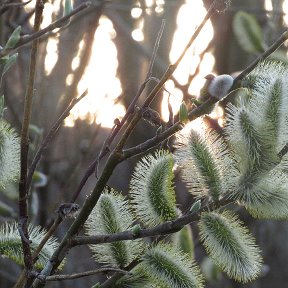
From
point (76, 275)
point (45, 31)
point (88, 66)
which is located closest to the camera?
point (76, 275)

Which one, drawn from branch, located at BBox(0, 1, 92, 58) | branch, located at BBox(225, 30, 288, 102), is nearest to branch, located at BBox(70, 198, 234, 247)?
branch, located at BBox(225, 30, 288, 102)

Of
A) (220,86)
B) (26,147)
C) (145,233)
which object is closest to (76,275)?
(145,233)

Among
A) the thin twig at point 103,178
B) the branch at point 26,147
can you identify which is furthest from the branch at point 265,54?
Answer: the branch at point 26,147

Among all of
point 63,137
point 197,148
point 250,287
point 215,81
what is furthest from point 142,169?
point 250,287

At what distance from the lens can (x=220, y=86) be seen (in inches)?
61.5

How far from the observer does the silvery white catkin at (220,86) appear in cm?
156

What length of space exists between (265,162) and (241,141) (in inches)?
2.7

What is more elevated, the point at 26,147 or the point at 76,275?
the point at 26,147

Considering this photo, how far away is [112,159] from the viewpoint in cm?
158

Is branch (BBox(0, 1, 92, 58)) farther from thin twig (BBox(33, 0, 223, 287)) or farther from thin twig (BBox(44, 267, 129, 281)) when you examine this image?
thin twig (BBox(44, 267, 129, 281))

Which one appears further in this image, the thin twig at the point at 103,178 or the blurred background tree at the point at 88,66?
the blurred background tree at the point at 88,66

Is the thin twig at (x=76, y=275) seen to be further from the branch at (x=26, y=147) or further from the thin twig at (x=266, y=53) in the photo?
the thin twig at (x=266, y=53)

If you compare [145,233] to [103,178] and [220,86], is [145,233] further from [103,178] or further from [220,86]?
[220,86]

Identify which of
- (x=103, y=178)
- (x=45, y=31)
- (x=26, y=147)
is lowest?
(x=103, y=178)
